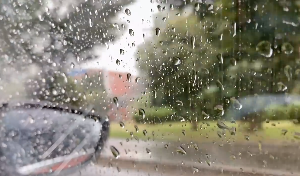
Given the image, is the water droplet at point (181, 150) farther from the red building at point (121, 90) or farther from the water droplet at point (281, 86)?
the water droplet at point (281, 86)

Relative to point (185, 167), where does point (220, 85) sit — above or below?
above

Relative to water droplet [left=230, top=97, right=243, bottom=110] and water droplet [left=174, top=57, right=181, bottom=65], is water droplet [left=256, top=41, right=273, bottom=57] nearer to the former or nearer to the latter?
water droplet [left=230, top=97, right=243, bottom=110]

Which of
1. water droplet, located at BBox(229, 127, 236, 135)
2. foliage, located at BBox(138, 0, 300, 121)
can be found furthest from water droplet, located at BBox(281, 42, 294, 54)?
water droplet, located at BBox(229, 127, 236, 135)

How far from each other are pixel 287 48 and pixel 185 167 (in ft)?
1.26

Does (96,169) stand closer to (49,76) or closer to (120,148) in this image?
(120,148)

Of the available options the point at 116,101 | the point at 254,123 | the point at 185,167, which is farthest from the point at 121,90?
the point at 254,123

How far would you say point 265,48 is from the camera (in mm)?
664

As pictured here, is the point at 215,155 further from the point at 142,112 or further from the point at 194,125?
the point at 142,112

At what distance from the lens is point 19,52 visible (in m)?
1.12

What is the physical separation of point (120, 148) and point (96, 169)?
0.38 feet

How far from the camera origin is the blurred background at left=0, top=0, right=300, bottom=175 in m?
0.66

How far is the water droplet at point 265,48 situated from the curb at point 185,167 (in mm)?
236

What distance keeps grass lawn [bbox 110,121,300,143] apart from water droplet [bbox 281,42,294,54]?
13 centimetres

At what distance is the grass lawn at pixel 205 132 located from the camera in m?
0.66
